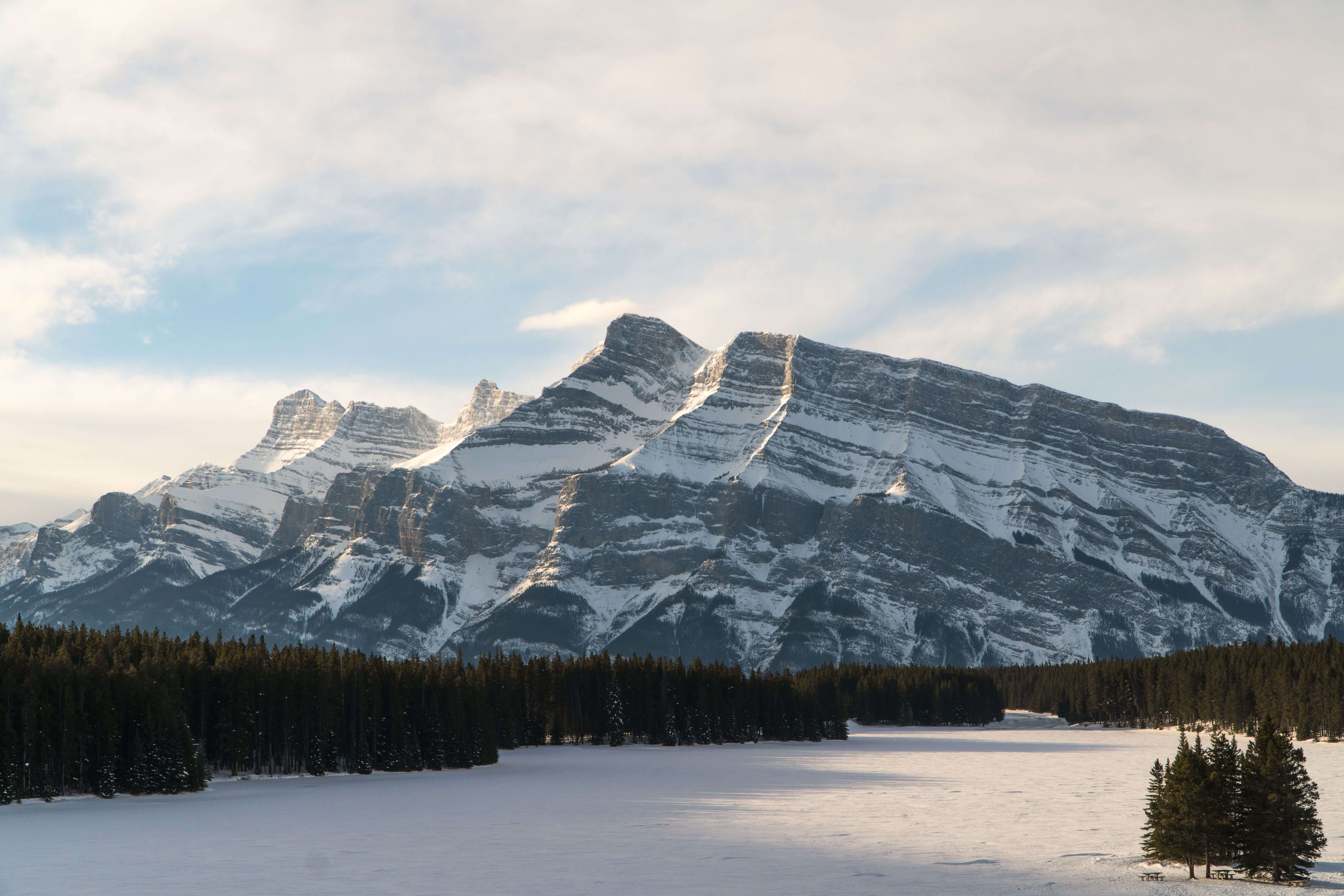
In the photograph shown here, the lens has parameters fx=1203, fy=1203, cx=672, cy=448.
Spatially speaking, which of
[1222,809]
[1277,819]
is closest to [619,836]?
[1222,809]

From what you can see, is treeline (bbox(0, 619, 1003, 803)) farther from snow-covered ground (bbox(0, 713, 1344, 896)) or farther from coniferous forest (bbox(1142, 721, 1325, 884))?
Answer: coniferous forest (bbox(1142, 721, 1325, 884))

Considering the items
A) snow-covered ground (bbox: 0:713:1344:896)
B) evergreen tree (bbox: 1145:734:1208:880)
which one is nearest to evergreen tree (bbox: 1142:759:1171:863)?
evergreen tree (bbox: 1145:734:1208:880)

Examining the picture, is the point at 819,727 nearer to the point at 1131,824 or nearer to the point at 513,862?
the point at 1131,824

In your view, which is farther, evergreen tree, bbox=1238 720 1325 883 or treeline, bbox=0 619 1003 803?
treeline, bbox=0 619 1003 803

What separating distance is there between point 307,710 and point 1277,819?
85.5 meters

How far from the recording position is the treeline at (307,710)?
82250mm

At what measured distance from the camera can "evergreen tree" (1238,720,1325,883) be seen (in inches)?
1581

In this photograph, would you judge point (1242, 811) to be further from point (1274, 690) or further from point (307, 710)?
point (1274, 690)

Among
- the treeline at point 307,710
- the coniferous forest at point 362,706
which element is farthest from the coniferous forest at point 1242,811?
the treeline at point 307,710

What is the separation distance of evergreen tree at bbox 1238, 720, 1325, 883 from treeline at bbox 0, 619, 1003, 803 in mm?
70305

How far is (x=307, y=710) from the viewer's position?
106938 millimetres

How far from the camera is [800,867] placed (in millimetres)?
46000

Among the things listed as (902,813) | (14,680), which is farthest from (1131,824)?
(14,680)

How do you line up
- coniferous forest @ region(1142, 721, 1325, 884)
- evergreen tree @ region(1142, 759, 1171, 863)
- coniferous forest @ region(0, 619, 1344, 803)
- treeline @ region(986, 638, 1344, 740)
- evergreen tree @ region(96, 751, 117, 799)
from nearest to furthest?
coniferous forest @ region(1142, 721, 1325, 884), evergreen tree @ region(1142, 759, 1171, 863), evergreen tree @ region(96, 751, 117, 799), coniferous forest @ region(0, 619, 1344, 803), treeline @ region(986, 638, 1344, 740)
